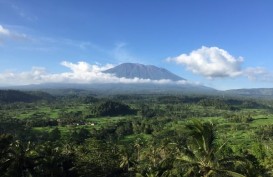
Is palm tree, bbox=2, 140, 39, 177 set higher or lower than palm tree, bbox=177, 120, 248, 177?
lower

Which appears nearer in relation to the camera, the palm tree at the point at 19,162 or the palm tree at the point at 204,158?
the palm tree at the point at 204,158

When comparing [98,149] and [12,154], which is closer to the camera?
[12,154]

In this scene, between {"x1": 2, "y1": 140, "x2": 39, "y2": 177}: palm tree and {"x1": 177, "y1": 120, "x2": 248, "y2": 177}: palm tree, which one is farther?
{"x1": 2, "y1": 140, "x2": 39, "y2": 177}: palm tree

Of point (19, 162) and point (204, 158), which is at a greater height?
point (204, 158)

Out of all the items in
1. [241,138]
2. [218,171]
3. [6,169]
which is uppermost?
[218,171]

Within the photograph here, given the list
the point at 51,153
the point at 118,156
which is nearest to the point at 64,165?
the point at 51,153

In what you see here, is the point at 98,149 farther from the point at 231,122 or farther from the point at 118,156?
the point at 231,122

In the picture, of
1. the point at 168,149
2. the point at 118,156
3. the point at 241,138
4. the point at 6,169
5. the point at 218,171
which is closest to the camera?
the point at 218,171

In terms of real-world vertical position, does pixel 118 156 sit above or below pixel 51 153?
below

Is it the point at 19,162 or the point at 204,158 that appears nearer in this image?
the point at 204,158

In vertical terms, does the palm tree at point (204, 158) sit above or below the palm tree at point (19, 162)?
above

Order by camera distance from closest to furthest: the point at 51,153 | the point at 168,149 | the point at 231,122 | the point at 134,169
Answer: the point at 51,153 → the point at 134,169 → the point at 168,149 → the point at 231,122
